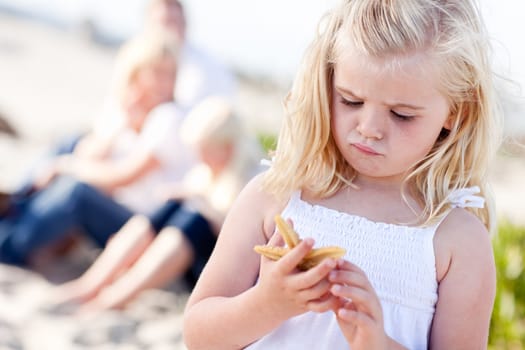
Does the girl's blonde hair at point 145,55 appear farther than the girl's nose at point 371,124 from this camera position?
Yes

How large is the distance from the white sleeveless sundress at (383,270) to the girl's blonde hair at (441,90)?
0.17 ft

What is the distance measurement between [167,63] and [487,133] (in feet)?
12.7

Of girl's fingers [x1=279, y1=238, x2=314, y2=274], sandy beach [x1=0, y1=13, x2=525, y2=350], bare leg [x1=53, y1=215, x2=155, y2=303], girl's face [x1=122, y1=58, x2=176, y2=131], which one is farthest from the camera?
girl's face [x1=122, y1=58, x2=176, y2=131]

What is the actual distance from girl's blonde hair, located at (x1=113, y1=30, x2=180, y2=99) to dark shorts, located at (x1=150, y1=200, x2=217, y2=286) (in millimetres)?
1044

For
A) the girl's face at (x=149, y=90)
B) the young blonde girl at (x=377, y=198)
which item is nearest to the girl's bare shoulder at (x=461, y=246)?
the young blonde girl at (x=377, y=198)

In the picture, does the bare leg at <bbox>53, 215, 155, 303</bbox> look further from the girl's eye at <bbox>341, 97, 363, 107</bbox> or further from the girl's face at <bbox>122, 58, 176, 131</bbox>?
the girl's eye at <bbox>341, 97, 363, 107</bbox>

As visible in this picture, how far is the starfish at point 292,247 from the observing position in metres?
1.43

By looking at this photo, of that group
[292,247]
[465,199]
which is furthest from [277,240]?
[465,199]

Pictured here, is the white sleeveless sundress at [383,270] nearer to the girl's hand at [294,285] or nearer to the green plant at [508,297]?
the girl's hand at [294,285]

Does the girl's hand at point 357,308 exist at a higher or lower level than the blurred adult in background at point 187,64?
lower

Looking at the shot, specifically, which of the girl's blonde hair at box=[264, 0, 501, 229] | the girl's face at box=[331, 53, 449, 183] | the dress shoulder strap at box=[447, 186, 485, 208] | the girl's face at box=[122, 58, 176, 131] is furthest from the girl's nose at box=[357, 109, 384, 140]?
the girl's face at box=[122, 58, 176, 131]

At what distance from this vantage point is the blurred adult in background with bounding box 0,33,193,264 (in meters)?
5.18

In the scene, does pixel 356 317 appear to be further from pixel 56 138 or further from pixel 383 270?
pixel 56 138

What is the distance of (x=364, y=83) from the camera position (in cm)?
159
